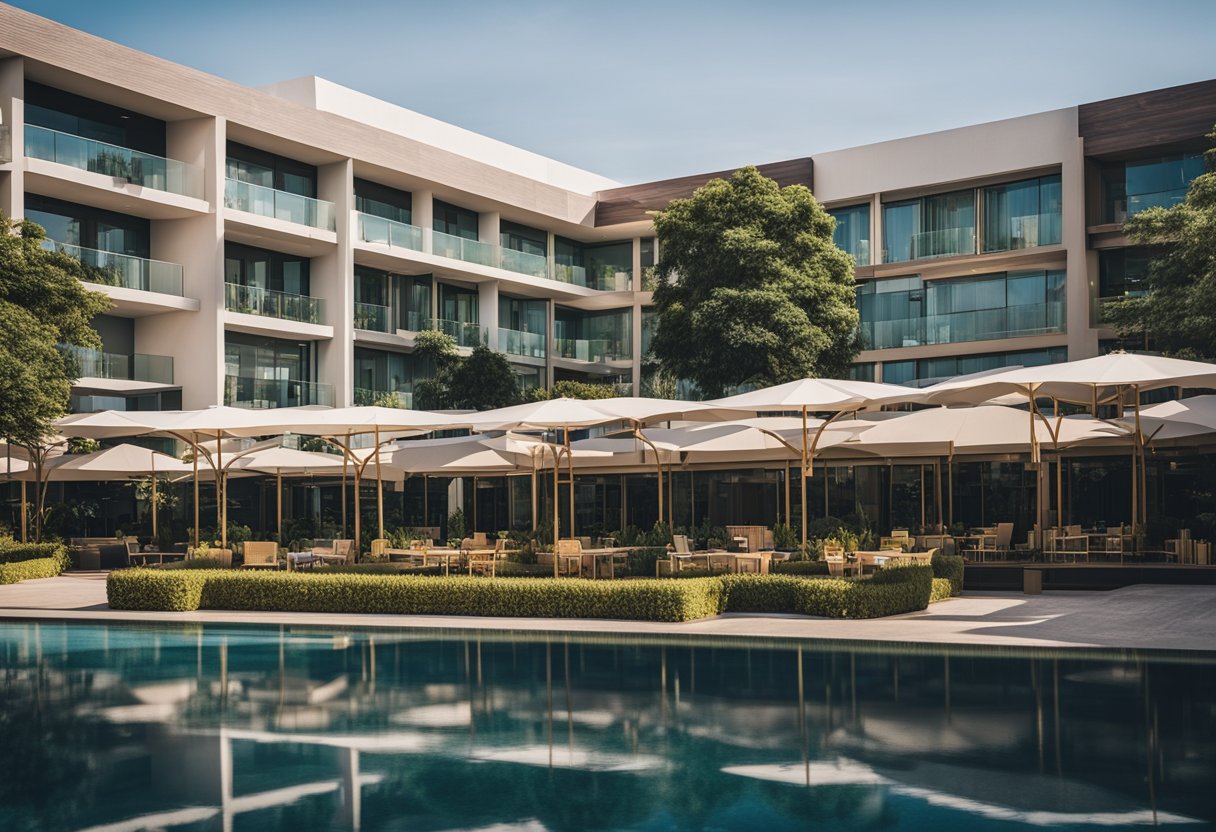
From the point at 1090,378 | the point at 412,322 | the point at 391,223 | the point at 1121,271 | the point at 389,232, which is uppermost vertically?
the point at 391,223

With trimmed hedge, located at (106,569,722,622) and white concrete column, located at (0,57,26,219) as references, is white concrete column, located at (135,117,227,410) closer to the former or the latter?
white concrete column, located at (0,57,26,219)

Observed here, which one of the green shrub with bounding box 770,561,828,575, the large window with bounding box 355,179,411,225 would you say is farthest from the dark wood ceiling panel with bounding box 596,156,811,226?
the green shrub with bounding box 770,561,828,575

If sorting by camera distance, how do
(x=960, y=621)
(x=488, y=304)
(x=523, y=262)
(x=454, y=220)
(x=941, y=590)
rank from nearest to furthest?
(x=960, y=621), (x=941, y=590), (x=454, y=220), (x=488, y=304), (x=523, y=262)

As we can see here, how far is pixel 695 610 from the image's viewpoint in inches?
689

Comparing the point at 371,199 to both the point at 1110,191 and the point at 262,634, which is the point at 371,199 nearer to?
the point at 1110,191

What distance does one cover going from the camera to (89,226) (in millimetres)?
33688

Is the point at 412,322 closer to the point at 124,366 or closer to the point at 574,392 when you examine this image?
the point at 574,392

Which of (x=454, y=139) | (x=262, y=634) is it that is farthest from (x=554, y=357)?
(x=262, y=634)

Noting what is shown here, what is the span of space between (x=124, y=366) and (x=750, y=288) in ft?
55.2

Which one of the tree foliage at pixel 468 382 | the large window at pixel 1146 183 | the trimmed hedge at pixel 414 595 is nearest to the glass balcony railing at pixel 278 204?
the tree foliage at pixel 468 382

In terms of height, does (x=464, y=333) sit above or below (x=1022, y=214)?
below

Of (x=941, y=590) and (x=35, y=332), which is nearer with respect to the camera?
(x=941, y=590)

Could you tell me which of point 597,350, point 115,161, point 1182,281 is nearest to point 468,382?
point 597,350

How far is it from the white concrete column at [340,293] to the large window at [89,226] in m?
5.55
